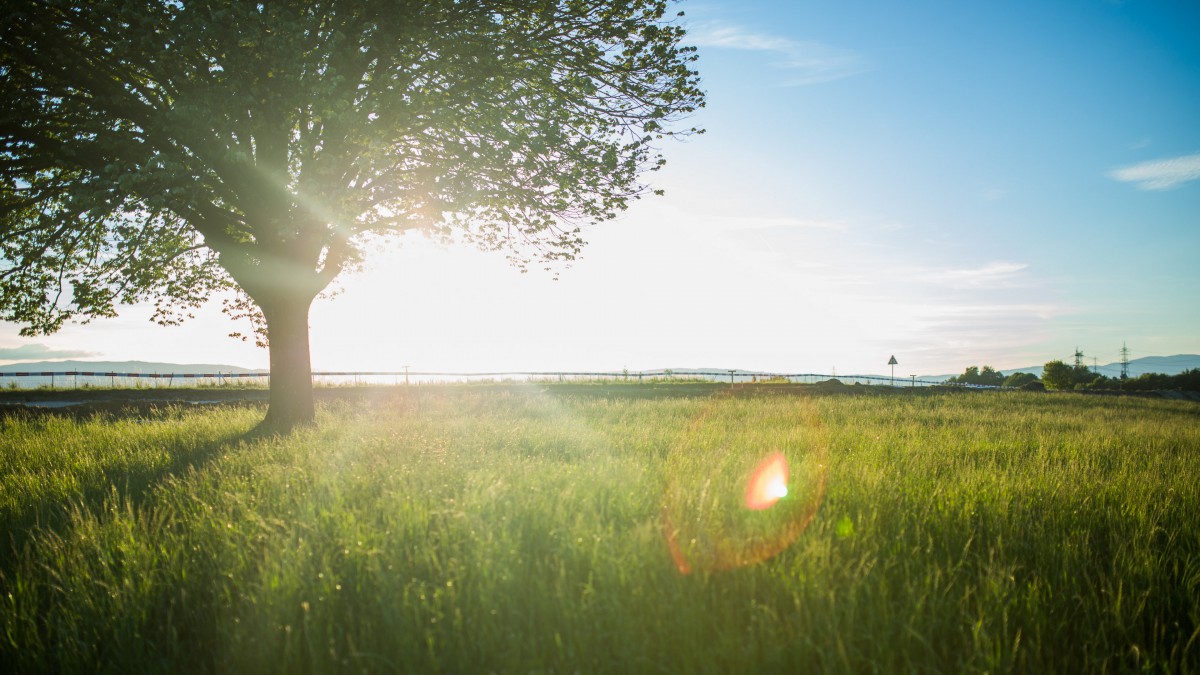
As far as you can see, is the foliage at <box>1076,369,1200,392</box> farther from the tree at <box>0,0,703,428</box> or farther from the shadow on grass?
the shadow on grass

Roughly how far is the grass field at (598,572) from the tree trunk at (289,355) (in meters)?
5.94

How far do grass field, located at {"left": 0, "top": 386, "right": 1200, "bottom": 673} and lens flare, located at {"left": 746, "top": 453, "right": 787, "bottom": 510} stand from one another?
13 cm

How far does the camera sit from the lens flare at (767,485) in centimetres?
436

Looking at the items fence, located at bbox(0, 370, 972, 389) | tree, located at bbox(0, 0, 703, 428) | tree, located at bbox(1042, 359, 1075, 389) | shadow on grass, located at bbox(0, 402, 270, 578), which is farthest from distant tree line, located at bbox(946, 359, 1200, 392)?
shadow on grass, located at bbox(0, 402, 270, 578)

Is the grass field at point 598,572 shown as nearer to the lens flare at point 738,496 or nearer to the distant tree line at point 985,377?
the lens flare at point 738,496

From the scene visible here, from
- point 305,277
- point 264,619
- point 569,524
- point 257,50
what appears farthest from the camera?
point 305,277

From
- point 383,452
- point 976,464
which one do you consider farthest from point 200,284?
point 976,464

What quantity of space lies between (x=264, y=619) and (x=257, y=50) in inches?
334

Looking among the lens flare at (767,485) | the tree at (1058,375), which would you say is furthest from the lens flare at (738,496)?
the tree at (1058,375)

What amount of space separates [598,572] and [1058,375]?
81.2 meters

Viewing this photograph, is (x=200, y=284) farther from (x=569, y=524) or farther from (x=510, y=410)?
(x=569, y=524)

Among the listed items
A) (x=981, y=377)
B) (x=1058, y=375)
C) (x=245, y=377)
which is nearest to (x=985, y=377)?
(x=981, y=377)

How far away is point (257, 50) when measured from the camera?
810cm

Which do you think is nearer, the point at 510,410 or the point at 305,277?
the point at 305,277
